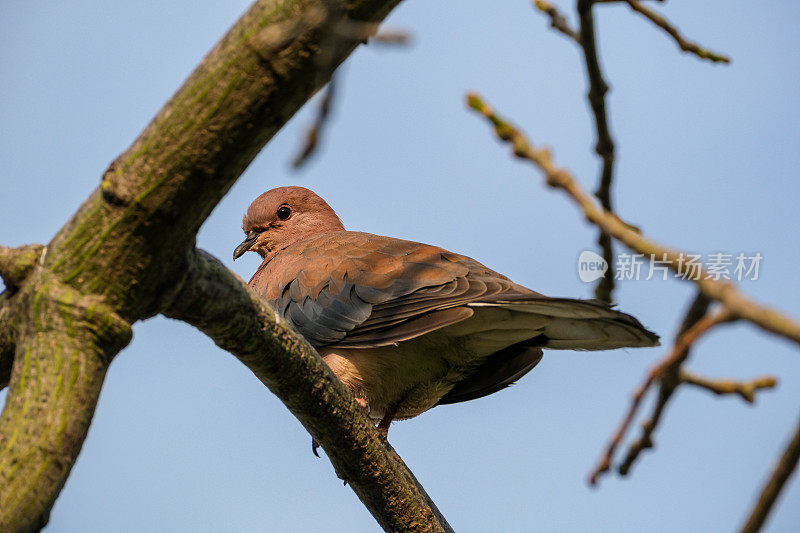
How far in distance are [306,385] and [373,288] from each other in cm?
143

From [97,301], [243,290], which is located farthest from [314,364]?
[97,301]

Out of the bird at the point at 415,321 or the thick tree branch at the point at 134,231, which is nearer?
the thick tree branch at the point at 134,231

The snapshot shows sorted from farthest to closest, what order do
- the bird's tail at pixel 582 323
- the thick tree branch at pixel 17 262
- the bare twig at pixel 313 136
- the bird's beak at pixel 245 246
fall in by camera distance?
the bird's beak at pixel 245 246
the bird's tail at pixel 582 323
the thick tree branch at pixel 17 262
the bare twig at pixel 313 136

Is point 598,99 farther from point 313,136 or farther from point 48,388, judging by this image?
point 48,388

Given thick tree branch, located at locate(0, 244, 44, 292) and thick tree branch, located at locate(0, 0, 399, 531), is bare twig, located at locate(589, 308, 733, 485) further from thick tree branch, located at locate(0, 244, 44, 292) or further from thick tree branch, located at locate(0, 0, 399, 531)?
thick tree branch, located at locate(0, 244, 44, 292)

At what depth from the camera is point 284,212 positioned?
6156mm

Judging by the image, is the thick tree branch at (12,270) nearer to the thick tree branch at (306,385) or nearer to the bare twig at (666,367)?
the thick tree branch at (306,385)

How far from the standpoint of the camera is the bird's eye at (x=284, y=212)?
6141 millimetres

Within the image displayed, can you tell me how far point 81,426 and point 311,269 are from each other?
2666mm

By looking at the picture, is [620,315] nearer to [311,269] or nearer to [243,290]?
[243,290]

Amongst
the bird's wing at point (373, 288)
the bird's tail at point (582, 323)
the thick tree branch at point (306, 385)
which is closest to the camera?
the thick tree branch at point (306, 385)

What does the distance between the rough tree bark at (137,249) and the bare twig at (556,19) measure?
0.44m

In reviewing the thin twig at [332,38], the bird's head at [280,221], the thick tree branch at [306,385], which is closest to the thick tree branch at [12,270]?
the thick tree branch at [306,385]

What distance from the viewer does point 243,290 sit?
256 centimetres
